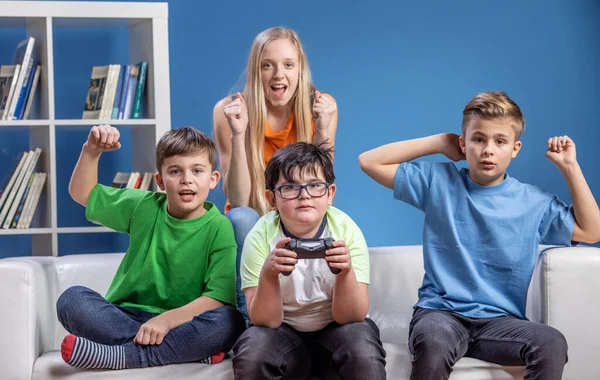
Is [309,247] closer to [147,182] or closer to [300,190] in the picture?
[300,190]

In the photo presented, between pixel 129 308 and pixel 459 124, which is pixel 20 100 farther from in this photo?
pixel 459 124

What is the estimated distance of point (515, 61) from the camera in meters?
3.75

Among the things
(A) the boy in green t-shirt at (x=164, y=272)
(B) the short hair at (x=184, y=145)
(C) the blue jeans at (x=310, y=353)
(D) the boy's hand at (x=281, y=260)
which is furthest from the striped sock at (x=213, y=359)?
(B) the short hair at (x=184, y=145)

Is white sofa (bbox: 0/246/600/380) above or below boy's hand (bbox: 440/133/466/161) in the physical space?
below

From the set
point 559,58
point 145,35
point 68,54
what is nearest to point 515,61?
point 559,58

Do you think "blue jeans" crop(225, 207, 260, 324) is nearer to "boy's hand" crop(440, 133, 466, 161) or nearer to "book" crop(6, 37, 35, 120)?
"boy's hand" crop(440, 133, 466, 161)

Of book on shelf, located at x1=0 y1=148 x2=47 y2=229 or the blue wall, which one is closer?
book on shelf, located at x1=0 y1=148 x2=47 y2=229

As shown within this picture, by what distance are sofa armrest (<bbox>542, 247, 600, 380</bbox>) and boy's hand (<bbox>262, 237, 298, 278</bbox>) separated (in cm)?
72

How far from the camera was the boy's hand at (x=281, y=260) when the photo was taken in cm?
185

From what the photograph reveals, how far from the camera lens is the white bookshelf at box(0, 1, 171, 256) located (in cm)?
298

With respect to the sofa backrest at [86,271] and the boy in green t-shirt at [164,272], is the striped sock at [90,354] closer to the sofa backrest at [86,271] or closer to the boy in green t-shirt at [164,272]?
the boy in green t-shirt at [164,272]

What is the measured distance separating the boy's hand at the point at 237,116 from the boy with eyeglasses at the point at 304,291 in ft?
1.27

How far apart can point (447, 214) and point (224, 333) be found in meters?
0.67

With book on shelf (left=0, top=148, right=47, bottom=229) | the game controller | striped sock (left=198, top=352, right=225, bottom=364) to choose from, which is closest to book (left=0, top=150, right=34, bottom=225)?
book on shelf (left=0, top=148, right=47, bottom=229)
